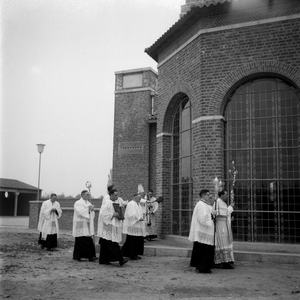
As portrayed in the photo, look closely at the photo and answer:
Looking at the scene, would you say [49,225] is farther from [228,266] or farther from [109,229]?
[228,266]

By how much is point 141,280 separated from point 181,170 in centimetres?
632

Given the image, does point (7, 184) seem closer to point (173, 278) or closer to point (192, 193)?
point (192, 193)

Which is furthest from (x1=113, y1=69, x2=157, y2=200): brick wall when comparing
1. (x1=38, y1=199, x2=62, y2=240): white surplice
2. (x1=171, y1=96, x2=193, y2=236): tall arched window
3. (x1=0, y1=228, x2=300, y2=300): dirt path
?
(x1=0, y1=228, x2=300, y2=300): dirt path

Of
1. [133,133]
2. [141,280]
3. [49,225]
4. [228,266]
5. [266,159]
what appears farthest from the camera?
[133,133]

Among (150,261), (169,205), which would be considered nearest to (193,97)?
(169,205)

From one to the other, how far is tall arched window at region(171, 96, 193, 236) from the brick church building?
0.04 metres

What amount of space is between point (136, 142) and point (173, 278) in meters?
12.2

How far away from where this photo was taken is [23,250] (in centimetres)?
1206

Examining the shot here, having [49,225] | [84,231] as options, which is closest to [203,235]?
[84,231]

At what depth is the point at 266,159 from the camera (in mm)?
11250

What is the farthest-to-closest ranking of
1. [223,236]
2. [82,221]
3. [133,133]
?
[133,133] → [82,221] → [223,236]

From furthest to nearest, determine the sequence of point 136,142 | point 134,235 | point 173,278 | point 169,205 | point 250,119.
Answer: point 136,142
point 169,205
point 250,119
point 134,235
point 173,278

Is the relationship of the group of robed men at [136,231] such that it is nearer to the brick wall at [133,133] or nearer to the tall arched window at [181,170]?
the tall arched window at [181,170]

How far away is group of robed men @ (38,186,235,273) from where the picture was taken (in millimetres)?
8688
